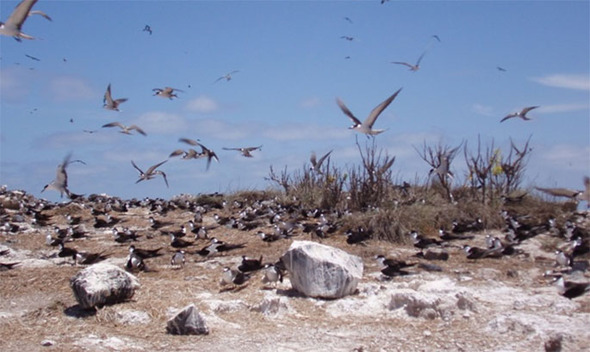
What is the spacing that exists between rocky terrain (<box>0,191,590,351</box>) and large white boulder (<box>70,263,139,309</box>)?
10 cm

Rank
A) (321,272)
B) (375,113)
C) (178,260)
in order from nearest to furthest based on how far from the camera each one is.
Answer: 1. (321,272)
2. (178,260)
3. (375,113)

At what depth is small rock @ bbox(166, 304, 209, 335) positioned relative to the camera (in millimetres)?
6895

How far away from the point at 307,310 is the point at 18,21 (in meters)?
5.91

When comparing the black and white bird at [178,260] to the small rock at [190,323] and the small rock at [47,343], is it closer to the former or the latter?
the small rock at [190,323]

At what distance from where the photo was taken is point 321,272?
8.31 metres

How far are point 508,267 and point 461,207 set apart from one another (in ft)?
15.6

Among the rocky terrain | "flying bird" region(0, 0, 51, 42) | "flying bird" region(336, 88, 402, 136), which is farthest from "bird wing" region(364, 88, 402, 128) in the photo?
"flying bird" region(0, 0, 51, 42)

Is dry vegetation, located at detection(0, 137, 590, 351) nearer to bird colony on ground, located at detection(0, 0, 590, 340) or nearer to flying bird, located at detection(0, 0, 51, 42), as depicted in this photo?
bird colony on ground, located at detection(0, 0, 590, 340)

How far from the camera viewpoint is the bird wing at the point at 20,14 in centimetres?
962

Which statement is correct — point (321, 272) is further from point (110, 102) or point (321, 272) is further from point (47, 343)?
point (110, 102)

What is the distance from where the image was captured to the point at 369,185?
15867 mm

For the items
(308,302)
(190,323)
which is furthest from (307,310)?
(190,323)

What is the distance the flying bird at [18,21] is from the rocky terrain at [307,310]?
3.47 metres

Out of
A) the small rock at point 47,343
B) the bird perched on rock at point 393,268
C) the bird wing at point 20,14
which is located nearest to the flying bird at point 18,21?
the bird wing at point 20,14
